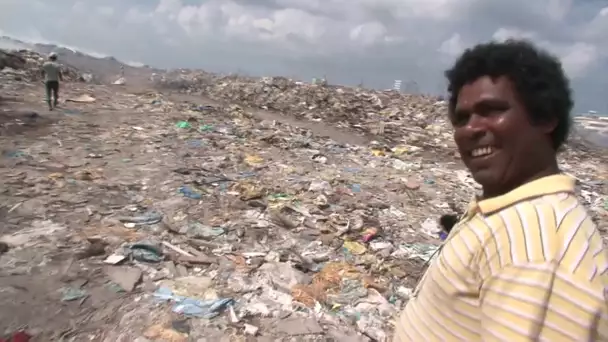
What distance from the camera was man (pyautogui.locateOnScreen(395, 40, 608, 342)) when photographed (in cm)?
76

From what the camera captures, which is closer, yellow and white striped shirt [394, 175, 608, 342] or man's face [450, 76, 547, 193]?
yellow and white striped shirt [394, 175, 608, 342]

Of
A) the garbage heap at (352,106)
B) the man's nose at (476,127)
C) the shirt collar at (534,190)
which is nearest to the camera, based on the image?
the shirt collar at (534,190)

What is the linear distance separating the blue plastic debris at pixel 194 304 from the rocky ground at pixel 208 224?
13 millimetres

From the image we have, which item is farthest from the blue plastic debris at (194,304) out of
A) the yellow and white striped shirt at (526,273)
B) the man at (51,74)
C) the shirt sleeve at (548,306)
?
the man at (51,74)

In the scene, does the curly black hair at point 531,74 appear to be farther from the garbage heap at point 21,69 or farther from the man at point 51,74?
the garbage heap at point 21,69

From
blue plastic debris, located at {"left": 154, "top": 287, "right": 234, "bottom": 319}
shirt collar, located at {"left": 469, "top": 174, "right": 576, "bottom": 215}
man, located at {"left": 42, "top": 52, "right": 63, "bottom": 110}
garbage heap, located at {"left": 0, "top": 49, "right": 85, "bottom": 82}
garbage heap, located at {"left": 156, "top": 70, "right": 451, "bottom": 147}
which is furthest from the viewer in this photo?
garbage heap, located at {"left": 0, "top": 49, "right": 85, "bottom": 82}

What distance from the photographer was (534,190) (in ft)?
2.93

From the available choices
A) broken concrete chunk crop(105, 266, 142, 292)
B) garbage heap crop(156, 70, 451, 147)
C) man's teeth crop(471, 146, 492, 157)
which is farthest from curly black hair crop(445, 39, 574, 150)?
garbage heap crop(156, 70, 451, 147)

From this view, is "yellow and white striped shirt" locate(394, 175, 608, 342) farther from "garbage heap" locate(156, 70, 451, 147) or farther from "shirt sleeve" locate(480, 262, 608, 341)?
"garbage heap" locate(156, 70, 451, 147)

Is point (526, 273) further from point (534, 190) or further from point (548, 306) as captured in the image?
point (534, 190)

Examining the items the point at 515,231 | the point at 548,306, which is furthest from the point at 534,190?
the point at 548,306

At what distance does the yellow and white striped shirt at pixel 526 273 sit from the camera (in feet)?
2.46

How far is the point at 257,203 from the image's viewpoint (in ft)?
17.3

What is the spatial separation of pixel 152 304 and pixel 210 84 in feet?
59.1
